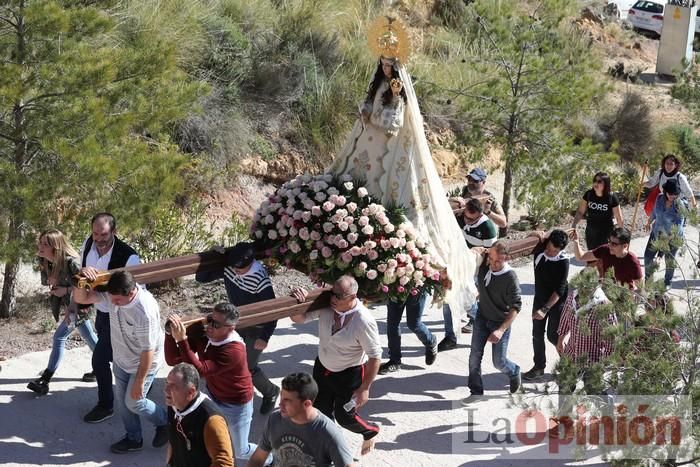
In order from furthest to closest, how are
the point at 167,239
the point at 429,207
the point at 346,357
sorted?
the point at 167,239, the point at 429,207, the point at 346,357

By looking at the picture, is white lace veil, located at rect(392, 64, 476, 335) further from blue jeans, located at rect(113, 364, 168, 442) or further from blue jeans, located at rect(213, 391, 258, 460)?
blue jeans, located at rect(113, 364, 168, 442)

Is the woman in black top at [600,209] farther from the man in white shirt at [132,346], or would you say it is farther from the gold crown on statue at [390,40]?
the man in white shirt at [132,346]

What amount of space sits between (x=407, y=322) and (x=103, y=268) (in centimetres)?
279

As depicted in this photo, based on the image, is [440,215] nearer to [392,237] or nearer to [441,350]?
[392,237]

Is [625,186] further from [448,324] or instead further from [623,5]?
[623,5]

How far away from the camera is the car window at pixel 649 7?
105ft

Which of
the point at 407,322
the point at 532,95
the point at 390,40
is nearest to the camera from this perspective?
the point at 390,40

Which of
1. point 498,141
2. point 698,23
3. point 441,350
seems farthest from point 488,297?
point 698,23

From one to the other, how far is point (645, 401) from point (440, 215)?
137 inches

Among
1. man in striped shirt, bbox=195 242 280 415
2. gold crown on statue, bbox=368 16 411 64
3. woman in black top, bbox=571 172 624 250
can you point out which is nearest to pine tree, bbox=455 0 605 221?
woman in black top, bbox=571 172 624 250

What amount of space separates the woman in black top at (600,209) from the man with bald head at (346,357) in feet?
14.8

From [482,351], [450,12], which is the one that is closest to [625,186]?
[450,12]

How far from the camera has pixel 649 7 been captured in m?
32.0

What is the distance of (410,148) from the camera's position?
28.7ft
